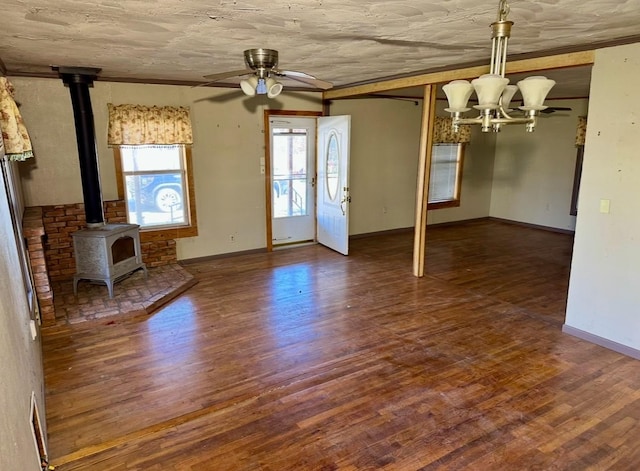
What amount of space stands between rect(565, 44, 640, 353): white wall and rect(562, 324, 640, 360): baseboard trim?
0.02m

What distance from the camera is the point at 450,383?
116 inches

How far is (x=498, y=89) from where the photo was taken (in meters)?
1.80

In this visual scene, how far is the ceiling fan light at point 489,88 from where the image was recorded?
70.2 inches

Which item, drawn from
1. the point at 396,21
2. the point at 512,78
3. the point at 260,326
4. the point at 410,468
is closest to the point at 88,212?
the point at 260,326

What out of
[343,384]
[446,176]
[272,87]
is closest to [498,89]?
[272,87]

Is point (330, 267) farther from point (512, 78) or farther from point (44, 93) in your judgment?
point (44, 93)

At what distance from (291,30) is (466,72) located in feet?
6.99

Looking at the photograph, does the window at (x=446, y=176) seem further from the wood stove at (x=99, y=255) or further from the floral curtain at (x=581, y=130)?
the wood stove at (x=99, y=255)

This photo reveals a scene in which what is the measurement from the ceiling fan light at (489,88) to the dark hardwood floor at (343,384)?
1.85m

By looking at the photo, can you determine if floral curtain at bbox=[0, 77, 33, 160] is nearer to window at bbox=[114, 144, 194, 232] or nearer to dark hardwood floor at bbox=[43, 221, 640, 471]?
dark hardwood floor at bbox=[43, 221, 640, 471]

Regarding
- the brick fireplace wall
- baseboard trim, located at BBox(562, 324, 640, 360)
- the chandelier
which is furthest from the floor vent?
baseboard trim, located at BBox(562, 324, 640, 360)

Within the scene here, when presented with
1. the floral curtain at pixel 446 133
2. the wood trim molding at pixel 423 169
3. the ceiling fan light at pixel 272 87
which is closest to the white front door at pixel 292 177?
the wood trim molding at pixel 423 169

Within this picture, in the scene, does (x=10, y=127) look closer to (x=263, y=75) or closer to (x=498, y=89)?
(x=263, y=75)

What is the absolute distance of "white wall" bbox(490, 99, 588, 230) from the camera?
743 cm
